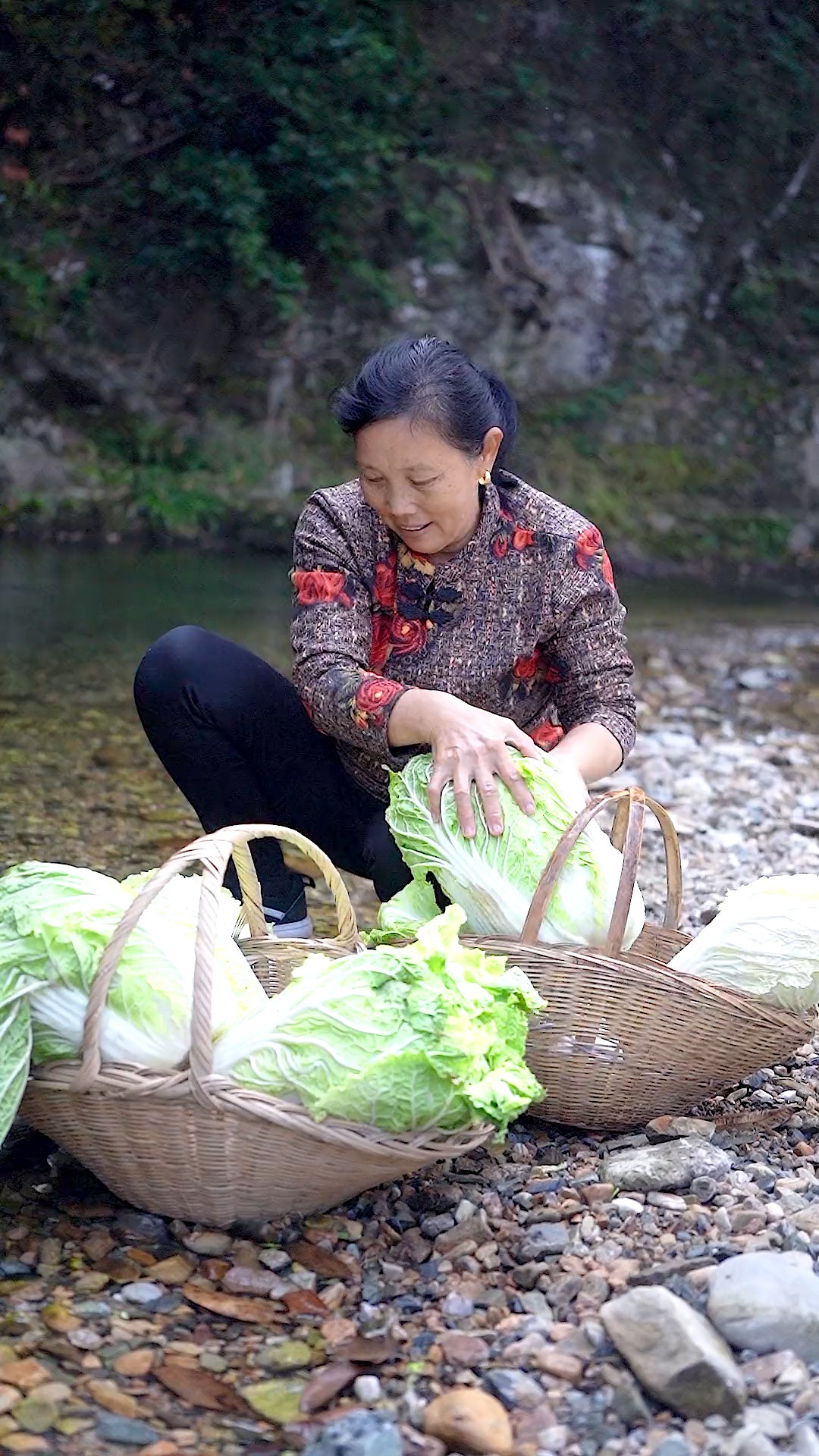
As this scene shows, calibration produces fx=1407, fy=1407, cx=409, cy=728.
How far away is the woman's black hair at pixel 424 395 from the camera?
2949mm

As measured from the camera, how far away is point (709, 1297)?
2.01 meters

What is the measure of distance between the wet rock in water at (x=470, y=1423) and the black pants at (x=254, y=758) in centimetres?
166

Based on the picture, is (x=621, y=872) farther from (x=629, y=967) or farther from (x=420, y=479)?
(x=420, y=479)

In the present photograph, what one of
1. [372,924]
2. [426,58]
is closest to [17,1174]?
[372,924]

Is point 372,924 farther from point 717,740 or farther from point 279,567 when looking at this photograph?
point 279,567

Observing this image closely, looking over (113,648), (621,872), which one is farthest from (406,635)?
(113,648)

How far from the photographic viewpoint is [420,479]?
2975 mm

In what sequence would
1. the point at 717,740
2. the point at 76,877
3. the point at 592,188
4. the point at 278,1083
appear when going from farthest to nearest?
1. the point at 592,188
2. the point at 717,740
3. the point at 76,877
4. the point at 278,1083

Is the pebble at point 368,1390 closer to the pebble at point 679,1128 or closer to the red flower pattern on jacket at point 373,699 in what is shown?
the pebble at point 679,1128

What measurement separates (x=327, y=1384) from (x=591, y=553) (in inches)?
76.8

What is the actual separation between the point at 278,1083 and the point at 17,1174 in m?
0.60

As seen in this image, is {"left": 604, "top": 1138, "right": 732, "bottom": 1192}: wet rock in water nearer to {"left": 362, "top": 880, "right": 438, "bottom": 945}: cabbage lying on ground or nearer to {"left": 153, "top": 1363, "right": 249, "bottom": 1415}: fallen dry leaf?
{"left": 362, "top": 880, "right": 438, "bottom": 945}: cabbage lying on ground

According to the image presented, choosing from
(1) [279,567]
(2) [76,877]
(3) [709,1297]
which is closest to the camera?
(3) [709,1297]

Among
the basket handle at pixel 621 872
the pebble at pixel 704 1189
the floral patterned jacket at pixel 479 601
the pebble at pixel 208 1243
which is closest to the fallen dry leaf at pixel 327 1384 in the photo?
the pebble at pixel 208 1243
